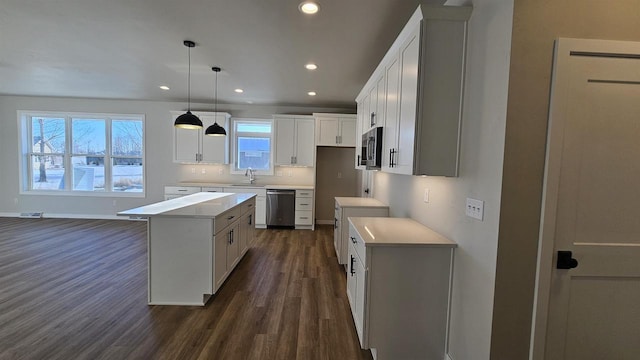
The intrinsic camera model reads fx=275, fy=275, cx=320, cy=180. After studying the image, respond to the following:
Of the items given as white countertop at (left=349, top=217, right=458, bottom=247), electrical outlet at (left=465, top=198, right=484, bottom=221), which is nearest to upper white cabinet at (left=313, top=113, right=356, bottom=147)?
white countertop at (left=349, top=217, right=458, bottom=247)

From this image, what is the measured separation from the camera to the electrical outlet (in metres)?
1.62

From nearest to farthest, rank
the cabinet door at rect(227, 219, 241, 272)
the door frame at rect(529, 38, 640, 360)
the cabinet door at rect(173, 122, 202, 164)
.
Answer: the door frame at rect(529, 38, 640, 360) < the cabinet door at rect(227, 219, 241, 272) < the cabinet door at rect(173, 122, 202, 164)

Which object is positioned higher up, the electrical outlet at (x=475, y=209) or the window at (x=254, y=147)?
the window at (x=254, y=147)

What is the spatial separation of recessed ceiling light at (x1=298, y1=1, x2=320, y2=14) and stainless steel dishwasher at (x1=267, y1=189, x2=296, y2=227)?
3.81 meters

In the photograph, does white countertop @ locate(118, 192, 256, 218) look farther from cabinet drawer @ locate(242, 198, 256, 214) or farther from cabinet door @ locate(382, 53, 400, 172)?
cabinet door @ locate(382, 53, 400, 172)

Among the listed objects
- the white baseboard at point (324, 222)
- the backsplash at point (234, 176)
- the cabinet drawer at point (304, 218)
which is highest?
the backsplash at point (234, 176)

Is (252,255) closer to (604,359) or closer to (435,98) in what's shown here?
(435,98)

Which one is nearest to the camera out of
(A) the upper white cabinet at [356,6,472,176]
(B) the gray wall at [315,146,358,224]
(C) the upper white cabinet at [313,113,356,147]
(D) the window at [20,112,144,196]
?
(A) the upper white cabinet at [356,6,472,176]

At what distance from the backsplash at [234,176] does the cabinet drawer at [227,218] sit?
9.16 feet

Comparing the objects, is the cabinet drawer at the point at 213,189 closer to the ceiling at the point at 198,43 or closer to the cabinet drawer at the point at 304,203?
the cabinet drawer at the point at 304,203

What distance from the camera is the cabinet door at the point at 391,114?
2242 millimetres

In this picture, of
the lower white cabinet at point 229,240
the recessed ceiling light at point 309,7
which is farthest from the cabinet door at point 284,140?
the recessed ceiling light at point 309,7

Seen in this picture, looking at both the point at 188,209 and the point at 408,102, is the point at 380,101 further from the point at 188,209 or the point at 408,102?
the point at 188,209

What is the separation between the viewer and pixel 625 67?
4.61ft
